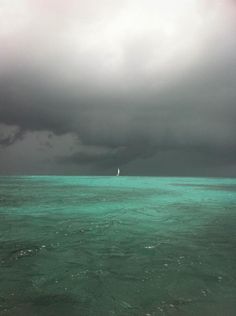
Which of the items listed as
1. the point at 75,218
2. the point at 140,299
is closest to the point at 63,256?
the point at 140,299

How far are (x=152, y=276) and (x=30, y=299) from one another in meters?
5.84

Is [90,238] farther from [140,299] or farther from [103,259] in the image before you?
[140,299]

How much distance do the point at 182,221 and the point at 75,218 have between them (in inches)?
496

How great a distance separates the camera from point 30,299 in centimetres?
1138

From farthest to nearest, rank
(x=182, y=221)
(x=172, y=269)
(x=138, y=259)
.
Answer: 1. (x=182, y=221)
2. (x=138, y=259)
3. (x=172, y=269)

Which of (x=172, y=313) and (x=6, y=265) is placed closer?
(x=172, y=313)

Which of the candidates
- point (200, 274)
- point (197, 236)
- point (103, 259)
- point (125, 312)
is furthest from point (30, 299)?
point (197, 236)

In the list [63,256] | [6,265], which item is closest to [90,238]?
[63,256]

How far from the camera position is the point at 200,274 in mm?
14734

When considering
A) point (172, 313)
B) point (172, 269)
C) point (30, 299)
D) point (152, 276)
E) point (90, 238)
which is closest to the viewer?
point (172, 313)

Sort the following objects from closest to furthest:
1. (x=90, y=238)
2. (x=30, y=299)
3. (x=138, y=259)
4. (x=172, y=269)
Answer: (x=30, y=299), (x=172, y=269), (x=138, y=259), (x=90, y=238)

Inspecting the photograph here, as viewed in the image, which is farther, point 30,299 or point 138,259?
point 138,259

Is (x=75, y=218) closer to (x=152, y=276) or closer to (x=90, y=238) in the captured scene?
(x=90, y=238)

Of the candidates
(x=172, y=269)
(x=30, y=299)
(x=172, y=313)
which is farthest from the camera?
(x=172, y=269)
